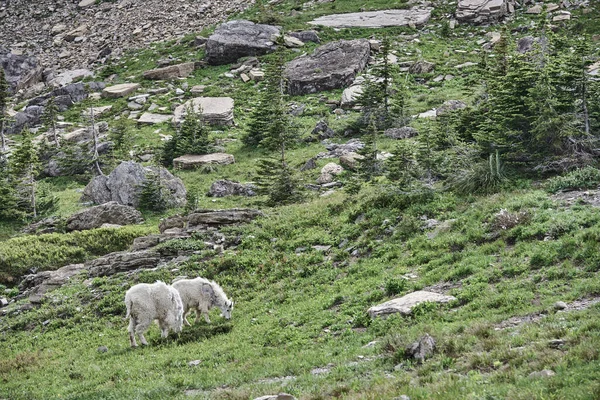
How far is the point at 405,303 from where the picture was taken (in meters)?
15.7

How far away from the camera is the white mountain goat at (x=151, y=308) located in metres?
17.4

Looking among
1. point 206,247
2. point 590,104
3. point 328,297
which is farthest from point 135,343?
point 590,104

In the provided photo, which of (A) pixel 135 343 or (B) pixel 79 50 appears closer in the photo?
(A) pixel 135 343

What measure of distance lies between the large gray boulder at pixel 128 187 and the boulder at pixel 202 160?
503 centimetres

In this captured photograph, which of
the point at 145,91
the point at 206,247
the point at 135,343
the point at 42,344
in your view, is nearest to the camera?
the point at 135,343

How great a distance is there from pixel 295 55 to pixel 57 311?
52569mm

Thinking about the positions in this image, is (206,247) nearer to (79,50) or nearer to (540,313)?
(540,313)

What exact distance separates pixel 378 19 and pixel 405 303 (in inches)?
2687

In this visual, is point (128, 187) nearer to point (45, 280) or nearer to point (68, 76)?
Answer: point (45, 280)

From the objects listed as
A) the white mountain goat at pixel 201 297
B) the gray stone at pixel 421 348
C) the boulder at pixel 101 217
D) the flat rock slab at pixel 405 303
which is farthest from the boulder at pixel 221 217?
the gray stone at pixel 421 348

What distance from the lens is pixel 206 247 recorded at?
1038 inches

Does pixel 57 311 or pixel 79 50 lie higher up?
pixel 79 50

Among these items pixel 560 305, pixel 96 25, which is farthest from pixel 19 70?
pixel 560 305

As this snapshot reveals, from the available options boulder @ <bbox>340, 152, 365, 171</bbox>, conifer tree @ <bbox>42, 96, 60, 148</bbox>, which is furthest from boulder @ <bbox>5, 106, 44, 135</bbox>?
boulder @ <bbox>340, 152, 365, 171</bbox>
